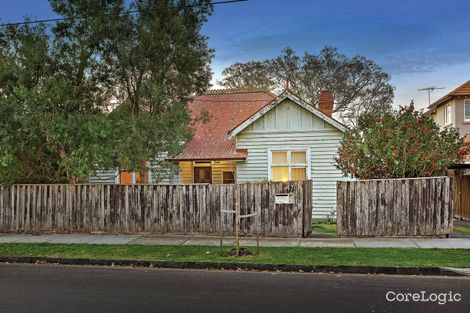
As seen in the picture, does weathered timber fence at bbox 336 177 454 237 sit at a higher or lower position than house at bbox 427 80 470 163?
lower

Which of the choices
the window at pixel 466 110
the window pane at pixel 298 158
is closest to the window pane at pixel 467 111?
the window at pixel 466 110

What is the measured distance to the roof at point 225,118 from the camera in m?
18.8

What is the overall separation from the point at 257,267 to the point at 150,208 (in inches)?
224

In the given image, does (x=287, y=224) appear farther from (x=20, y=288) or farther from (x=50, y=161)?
(x=50, y=161)

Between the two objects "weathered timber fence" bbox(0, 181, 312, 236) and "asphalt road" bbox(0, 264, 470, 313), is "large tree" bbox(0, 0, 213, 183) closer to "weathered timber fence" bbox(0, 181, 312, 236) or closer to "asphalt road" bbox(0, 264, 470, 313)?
"weathered timber fence" bbox(0, 181, 312, 236)

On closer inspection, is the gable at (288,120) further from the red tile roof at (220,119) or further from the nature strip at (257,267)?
the nature strip at (257,267)

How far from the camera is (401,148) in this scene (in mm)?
12844

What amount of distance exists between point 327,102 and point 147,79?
1017 cm

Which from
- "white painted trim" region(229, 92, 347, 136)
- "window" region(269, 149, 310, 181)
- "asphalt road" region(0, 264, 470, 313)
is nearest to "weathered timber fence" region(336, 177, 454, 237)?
"asphalt road" region(0, 264, 470, 313)

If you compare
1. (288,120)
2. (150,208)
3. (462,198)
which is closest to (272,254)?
(150,208)

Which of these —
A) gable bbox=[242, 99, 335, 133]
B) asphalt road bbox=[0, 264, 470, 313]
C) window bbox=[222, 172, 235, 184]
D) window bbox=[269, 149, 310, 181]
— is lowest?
asphalt road bbox=[0, 264, 470, 313]

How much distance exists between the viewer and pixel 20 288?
787 centimetres

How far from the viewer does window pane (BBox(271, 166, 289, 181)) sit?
19344 mm

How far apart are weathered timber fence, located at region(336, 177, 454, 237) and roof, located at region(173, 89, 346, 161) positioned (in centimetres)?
603
